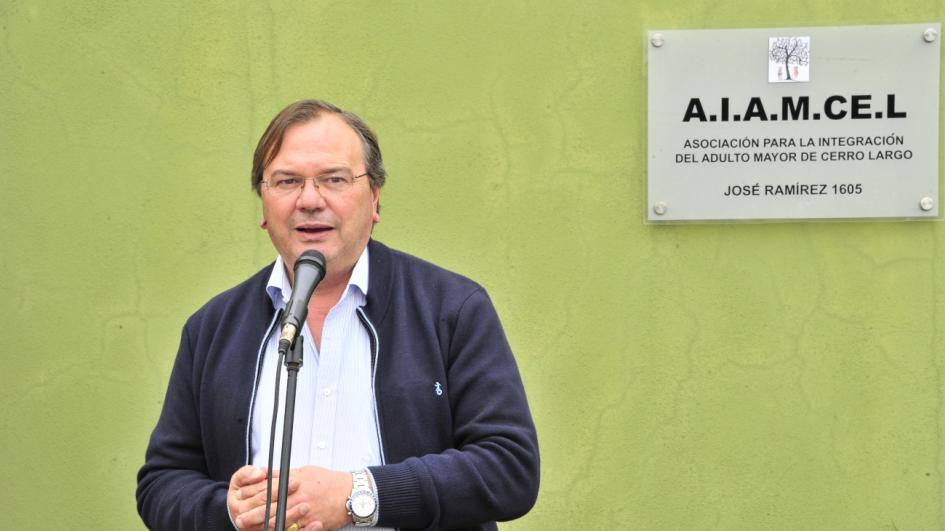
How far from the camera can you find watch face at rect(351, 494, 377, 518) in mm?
2520

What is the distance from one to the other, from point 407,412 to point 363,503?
0.22 meters

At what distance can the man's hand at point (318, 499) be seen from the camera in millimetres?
2480

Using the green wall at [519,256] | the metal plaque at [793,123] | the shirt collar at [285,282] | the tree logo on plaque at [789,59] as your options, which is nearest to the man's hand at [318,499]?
the shirt collar at [285,282]

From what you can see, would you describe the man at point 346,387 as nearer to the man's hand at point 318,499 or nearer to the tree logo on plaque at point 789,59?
the man's hand at point 318,499

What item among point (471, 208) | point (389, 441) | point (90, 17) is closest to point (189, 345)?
point (389, 441)

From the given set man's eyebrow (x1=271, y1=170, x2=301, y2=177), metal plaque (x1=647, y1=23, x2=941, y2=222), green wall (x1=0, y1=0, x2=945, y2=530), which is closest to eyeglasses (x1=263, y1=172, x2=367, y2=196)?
man's eyebrow (x1=271, y1=170, x2=301, y2=177)

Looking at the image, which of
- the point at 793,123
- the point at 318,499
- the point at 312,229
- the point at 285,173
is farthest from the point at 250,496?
the point at 793,123

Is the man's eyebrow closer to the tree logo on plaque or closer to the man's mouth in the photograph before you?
the man's mouth

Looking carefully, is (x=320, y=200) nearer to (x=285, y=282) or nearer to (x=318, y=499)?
(x=285, y=282)

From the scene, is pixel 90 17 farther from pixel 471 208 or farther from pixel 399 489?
pixel 399 489

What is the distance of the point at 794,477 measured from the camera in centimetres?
392

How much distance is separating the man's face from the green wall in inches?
47.2

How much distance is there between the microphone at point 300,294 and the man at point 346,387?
0.94 ft

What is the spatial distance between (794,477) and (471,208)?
1278 millimetres
